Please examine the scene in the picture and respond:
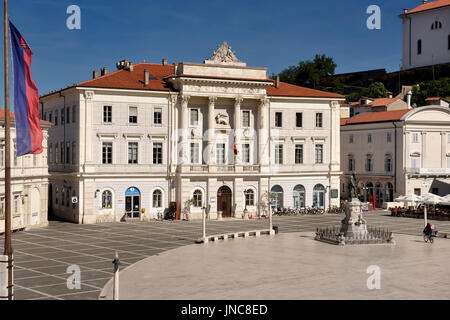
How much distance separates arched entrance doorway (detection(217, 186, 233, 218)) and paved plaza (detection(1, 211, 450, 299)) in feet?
11.7

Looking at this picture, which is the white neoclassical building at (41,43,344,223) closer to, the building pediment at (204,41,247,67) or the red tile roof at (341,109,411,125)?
the building pediment at (204,41,247,67)

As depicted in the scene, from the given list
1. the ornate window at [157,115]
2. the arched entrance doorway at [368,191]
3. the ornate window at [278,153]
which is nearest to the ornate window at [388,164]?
the arched entrance doorway at [368,191]

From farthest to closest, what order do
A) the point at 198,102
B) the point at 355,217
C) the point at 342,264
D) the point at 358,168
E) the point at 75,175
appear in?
the point at 358,168 → the point at 198,102 → the point at 75,175 → the point at 355,217 → the point at 342,264

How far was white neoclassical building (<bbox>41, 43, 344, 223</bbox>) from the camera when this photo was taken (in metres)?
62.3

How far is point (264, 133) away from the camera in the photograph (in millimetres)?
68812

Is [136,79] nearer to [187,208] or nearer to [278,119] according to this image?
[187,208]

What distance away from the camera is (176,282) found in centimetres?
3150

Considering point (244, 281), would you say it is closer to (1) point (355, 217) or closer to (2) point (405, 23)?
(1) point (355, 217)

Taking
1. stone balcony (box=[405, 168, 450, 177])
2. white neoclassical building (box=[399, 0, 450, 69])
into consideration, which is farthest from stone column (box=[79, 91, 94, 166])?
white neoclassical building (box=[399, 0, 450, 69])

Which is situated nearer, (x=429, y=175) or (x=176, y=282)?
(x=176, y=282)

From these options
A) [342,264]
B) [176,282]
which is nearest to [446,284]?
[342,264]

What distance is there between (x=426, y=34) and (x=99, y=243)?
322 feet

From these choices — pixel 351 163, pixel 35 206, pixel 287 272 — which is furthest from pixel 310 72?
pixel 287 272
